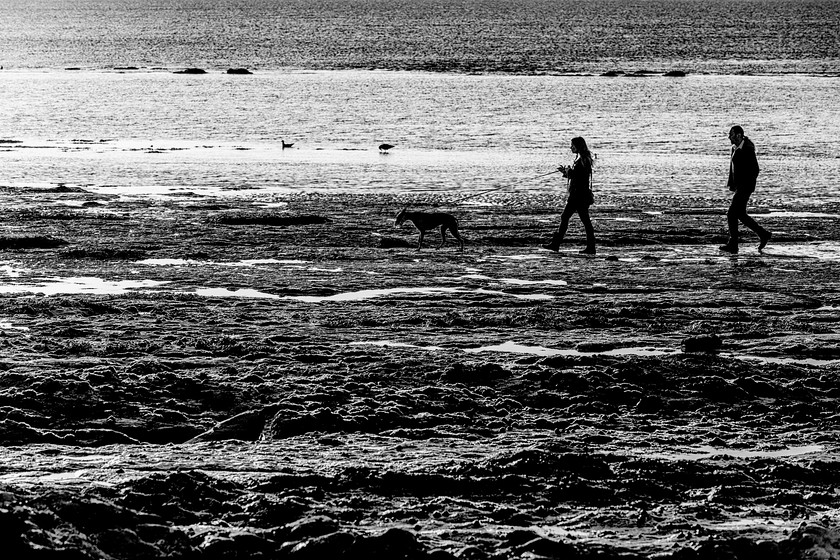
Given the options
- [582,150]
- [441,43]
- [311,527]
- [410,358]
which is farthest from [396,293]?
[441,43]

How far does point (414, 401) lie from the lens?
7336 mm

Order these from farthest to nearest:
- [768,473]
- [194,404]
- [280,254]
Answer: [280,254]
[194,404]
[768,473]

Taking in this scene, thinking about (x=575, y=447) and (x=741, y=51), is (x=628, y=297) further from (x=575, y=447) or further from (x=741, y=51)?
(x=741, y=51)

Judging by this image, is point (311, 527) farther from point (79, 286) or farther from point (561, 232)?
point (561, 232)

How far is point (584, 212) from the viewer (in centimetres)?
1439

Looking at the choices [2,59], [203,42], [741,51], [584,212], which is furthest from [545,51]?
[584,212]

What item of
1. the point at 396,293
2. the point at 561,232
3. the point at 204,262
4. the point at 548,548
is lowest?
the point at 548,548

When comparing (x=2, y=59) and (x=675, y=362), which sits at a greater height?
(x=2, y=59)

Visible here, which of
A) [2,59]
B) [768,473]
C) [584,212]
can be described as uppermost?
[2,59]

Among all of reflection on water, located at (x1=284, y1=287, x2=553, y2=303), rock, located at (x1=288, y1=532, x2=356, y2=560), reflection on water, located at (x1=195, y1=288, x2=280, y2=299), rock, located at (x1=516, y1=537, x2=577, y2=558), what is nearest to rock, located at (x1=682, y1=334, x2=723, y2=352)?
reflection on water, located at (x1=284, y1=287, x2=553, y2=303)

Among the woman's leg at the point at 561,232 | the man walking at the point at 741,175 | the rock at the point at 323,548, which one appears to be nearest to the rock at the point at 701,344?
the rock at the point at 323,548

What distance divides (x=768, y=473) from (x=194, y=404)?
347cm

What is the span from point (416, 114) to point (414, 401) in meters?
29.9

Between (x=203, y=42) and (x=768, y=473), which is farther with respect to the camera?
(x=203, y=42)
